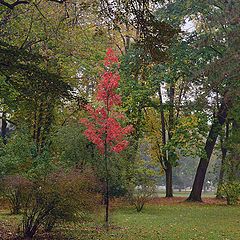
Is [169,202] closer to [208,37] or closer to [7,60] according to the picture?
[208,37]

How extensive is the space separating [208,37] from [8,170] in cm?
898

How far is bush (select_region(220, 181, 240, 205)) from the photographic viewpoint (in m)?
20.4

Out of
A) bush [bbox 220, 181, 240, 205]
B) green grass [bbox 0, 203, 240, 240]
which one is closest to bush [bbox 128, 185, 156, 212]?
green grass [bbox 0, 203, 240, 240]

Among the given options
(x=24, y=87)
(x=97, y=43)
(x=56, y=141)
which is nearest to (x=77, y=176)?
(x=24, y=87)

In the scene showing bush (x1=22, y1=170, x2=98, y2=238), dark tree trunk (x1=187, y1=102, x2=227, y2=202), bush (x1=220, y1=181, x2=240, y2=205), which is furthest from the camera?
dark tree trunk (x1=187, y1=102, x2=227, y2=202)

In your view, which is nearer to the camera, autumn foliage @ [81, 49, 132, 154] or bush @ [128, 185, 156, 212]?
autumn foliage @ [81, 49, 132, 154]

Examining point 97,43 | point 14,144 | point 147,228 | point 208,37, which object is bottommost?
point 147,228

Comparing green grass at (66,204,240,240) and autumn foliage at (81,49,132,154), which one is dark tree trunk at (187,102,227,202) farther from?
autumn foliage at (81,49,132,154)

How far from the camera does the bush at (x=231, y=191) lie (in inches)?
801

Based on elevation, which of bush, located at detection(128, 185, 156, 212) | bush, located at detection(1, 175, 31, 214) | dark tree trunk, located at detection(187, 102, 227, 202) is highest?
dark tree trunk, located at detection(187, 102, 227, 202)

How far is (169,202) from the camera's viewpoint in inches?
878

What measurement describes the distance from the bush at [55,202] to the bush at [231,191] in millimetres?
12828

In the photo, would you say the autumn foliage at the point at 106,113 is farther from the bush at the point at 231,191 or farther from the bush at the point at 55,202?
the bush at the point at 231,191

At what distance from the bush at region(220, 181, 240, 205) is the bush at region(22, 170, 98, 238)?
12.8 m
